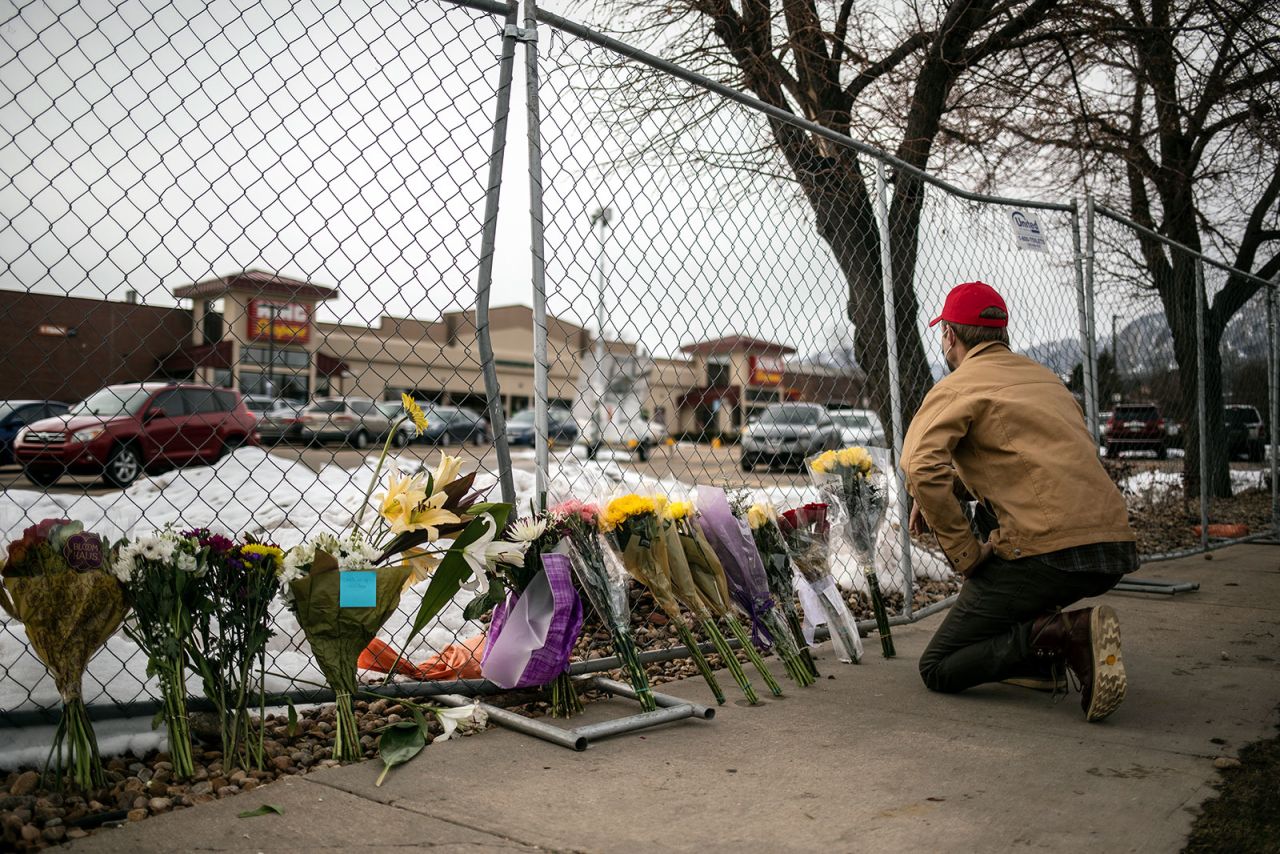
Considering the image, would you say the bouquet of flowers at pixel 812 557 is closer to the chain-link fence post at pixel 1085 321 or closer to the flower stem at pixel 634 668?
the flower stem at pixel 634 668

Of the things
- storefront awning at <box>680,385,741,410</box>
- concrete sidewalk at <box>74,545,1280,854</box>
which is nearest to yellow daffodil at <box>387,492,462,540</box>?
concrete sidewalk at <box>74,545,1280,854</box>

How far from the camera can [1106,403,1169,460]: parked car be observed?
882 centimetres

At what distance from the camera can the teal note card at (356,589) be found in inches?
103

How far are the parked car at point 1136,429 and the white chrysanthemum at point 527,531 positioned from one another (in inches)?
274

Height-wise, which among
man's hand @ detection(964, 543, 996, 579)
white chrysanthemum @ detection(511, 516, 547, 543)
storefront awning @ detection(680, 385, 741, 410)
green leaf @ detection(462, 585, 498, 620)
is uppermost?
storefront awning @ detection(680, 385, 741, 410)

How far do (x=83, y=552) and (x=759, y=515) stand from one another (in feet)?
7.48

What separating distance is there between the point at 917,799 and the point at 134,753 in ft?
7.14

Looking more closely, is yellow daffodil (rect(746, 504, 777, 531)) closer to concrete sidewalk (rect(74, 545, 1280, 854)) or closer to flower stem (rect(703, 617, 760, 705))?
flower stem (rect(703, 617, 760, 705))

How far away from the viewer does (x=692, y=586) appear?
3.46 meters

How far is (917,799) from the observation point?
2535 millimetres

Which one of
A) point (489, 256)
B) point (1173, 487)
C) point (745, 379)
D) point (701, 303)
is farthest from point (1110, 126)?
point (489, 256)

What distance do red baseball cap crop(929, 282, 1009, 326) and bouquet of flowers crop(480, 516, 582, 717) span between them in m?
1.82

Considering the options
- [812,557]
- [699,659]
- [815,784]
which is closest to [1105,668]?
[812,557]

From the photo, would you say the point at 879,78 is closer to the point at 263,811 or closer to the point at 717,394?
the point at 717,394
